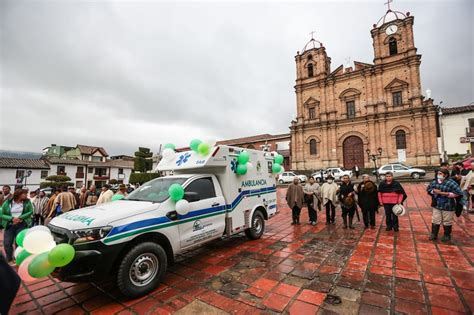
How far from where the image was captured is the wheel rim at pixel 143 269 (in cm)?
318

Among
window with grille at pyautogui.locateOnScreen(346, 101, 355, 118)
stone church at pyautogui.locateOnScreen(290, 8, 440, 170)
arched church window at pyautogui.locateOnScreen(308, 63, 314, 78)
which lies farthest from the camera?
arched church window at pyautogui.locateOnScreen(308, 63, 314, 78)

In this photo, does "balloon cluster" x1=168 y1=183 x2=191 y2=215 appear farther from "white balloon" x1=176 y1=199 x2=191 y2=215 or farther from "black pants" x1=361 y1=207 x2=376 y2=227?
"black pants" x1=361 y1=207 x2=376 y2=227

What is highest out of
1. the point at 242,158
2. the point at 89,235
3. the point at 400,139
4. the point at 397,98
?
the point at 397,98

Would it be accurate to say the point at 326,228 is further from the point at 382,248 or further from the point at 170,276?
the point at 170,276

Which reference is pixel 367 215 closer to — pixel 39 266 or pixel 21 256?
pixel 39 266

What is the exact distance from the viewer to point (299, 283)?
342cm

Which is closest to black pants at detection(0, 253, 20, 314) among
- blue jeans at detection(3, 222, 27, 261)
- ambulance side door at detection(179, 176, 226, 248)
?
ambulance side door at detection(179, 176, 226, 248)

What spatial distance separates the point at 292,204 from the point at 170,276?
15.9 feet

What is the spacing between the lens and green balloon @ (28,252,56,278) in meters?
2.42

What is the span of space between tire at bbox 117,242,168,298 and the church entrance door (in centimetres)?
2830

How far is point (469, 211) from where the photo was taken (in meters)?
7.77

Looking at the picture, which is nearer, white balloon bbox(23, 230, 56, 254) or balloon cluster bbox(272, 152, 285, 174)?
white balloon bbox(23, 230, 56, 254)

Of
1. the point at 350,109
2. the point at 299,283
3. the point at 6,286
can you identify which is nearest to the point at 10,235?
the point at 6,286

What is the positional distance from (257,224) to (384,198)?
148 inches
